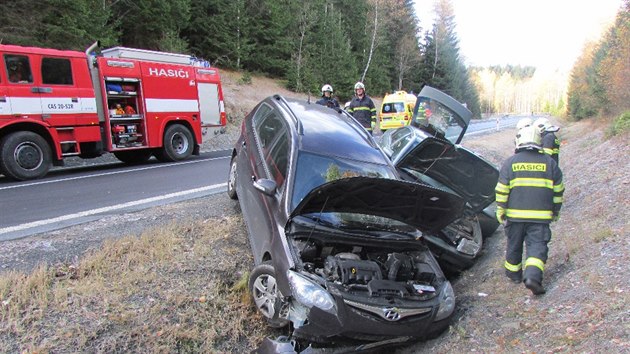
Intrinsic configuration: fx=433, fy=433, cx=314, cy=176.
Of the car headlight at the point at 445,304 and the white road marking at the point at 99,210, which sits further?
the white road marking at the point at 99,210

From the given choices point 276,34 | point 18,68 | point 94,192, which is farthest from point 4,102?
point 276,34

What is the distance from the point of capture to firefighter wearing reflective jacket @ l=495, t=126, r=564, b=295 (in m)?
3.84

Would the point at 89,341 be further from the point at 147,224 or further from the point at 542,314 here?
Answer: the point at 542,314

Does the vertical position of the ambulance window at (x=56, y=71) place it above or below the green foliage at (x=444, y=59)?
below

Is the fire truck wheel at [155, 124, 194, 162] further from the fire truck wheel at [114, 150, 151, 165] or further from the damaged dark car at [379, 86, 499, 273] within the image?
the damaged dark car at [379, 86, 499, 273]

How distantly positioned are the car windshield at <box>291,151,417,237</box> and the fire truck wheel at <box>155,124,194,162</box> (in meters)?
8.54

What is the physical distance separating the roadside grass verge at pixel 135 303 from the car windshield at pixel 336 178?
1126 millimetres

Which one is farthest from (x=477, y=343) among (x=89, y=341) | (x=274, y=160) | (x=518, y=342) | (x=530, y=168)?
(x=89, y=341)

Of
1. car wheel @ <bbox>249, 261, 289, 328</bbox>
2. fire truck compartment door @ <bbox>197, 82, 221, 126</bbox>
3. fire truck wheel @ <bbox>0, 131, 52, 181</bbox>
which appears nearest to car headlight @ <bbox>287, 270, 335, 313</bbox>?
car wheel @ <bbox>249, 261, 289, 328</bbox>

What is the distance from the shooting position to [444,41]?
5322 cm

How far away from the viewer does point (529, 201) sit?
3887 millimetres

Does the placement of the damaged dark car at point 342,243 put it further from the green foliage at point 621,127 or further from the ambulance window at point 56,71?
the green foliage at point 621,127

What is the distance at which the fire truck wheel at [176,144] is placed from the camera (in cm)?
1184

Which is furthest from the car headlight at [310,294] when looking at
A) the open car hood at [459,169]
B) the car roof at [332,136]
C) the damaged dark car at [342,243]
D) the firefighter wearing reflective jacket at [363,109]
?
the firefighter wearing reflective jacket at [363,109]
